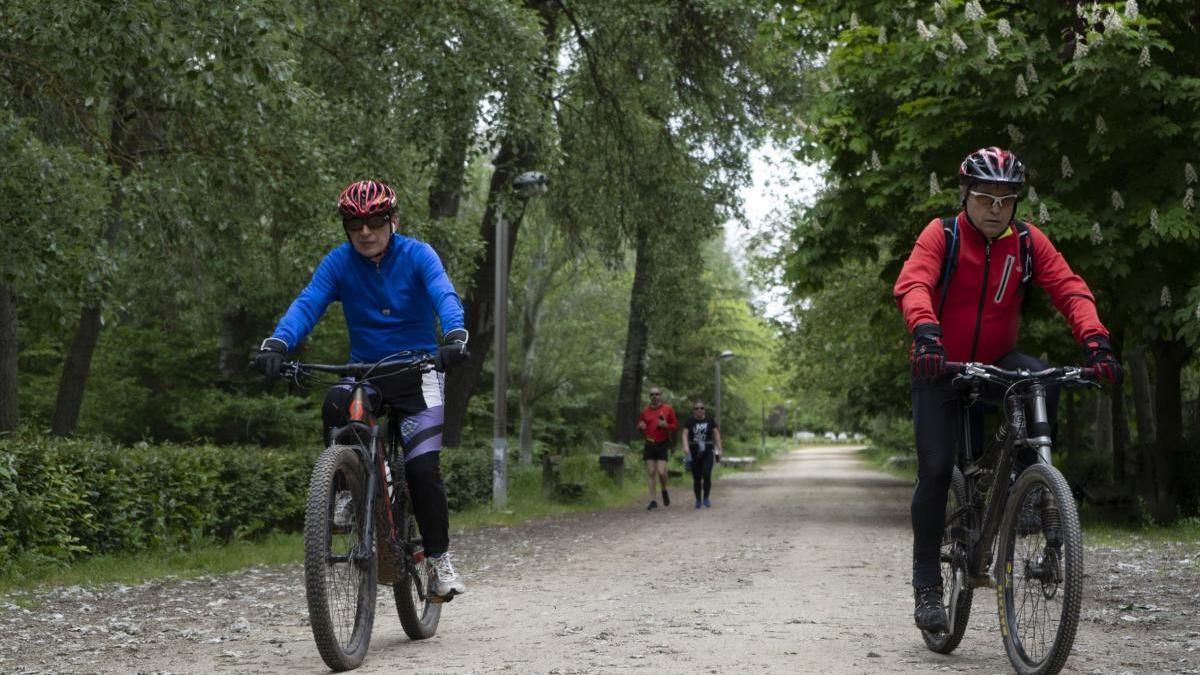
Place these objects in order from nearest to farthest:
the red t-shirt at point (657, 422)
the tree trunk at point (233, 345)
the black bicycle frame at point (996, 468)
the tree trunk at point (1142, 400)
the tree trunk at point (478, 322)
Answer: the black bicycle frame at point (996, 468), the red t-shirt at point (657, 422), the tree trunk at point (478, 322), the tree trunk at point (1142, 400), the tree trunk at point (233, 345)

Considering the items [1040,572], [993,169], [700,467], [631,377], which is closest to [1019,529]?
[1040,572]

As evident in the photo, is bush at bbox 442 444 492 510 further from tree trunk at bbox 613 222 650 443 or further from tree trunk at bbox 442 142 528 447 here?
tree trunk at bbox 613 222 650 443

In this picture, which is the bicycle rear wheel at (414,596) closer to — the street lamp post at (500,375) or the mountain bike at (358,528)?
the mountain bike at (358,528)

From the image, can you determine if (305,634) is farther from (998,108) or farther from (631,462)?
(631,462)

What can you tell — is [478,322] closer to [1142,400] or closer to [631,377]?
[1142,400]

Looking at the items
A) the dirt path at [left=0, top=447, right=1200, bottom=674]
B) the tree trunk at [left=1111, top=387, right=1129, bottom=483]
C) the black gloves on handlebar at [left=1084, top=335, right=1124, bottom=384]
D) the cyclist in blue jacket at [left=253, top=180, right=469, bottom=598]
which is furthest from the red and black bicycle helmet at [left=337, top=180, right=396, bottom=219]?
the tree trunk at [left=1111, top=387, right=1129, bottom=483]

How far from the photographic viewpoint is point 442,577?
656cm

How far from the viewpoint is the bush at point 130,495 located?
9945mm

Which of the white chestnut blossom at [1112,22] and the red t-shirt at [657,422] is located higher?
the white chestnut blossom at [1112,22]

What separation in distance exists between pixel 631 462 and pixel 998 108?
709 inches

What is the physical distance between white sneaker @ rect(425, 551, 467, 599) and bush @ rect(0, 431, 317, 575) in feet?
14.5

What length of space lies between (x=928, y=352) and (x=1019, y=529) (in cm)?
80

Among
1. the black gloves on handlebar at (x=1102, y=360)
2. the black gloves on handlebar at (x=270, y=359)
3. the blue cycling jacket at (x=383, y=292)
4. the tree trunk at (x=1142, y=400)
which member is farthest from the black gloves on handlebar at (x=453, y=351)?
the tree trunk at (x=1142, y=400)

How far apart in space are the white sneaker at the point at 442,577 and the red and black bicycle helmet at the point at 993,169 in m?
3.03
